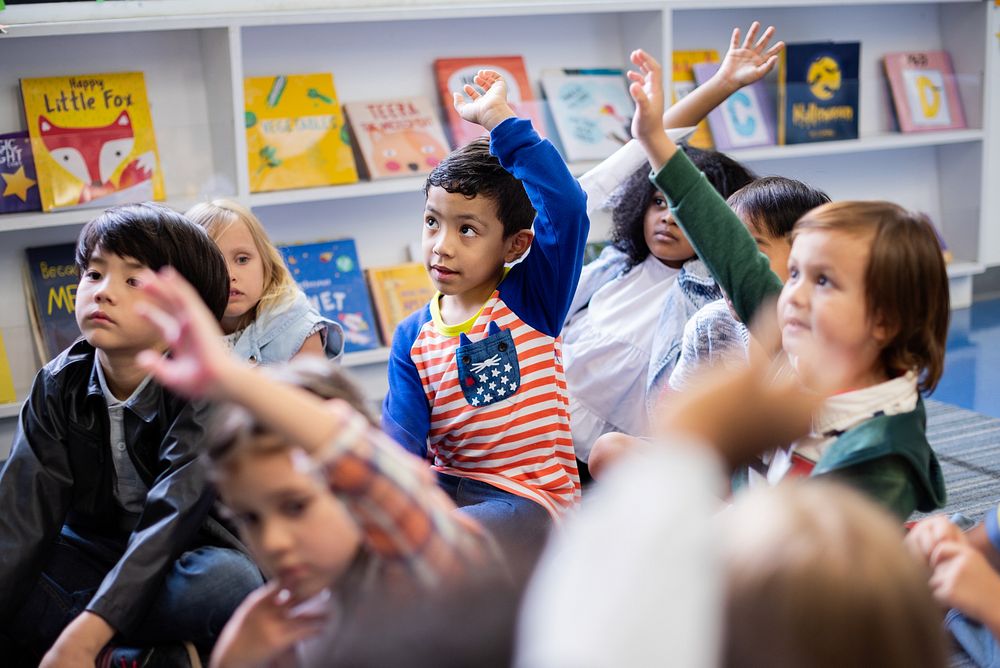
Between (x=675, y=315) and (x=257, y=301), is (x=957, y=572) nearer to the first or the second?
(x=675, y=315)

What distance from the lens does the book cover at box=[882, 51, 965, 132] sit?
4.00 metres

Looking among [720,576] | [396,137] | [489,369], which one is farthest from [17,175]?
[720,576]

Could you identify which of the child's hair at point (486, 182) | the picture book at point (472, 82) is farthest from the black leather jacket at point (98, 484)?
the picture book at point (472, 82)

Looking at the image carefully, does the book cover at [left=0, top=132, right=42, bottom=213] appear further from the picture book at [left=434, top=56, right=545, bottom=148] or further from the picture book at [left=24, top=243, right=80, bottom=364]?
the picture book at [left=434, top=56, right=545, bottom=148]

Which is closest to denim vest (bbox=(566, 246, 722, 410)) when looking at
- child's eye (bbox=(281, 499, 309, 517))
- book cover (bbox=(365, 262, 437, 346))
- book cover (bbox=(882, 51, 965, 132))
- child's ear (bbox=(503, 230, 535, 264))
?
child's ear (bbox=(503, 230, 535, 264))

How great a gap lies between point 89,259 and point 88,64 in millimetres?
1525

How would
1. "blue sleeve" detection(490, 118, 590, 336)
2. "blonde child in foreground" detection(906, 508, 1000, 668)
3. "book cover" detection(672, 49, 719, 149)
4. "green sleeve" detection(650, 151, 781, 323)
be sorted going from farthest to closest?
"book cover" detection(672, 49, 719, 149) < "blue sleeve" detection(490, 118, 590, 336) < "green sleeve" detection(650, 151, 781, 323) < "blonde child in foreground" detection(906, 508, 1000, 668)

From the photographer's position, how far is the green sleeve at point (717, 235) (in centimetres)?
128

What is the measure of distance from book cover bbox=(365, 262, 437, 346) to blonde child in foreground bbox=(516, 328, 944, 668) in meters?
2.51

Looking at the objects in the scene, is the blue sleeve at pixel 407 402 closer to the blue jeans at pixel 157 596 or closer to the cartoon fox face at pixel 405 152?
the blue jeans at pixel 157 596

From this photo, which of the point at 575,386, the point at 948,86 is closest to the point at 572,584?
the point at 575,386

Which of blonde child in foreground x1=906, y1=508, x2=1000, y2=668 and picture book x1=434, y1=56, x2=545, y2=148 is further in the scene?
picture book x1=434, y1=56, x2=545, y2=148

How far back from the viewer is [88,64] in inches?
114

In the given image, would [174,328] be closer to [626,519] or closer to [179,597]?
[626,519]
